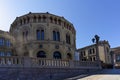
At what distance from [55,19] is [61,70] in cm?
1920

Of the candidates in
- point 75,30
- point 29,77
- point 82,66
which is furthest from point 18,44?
point 29,77

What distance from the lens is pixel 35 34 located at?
34.2 metres

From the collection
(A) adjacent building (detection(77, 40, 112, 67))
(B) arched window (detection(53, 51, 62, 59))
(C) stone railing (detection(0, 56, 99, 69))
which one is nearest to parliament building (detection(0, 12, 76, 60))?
(B) arched window (detection(53, 51, 62, 59))

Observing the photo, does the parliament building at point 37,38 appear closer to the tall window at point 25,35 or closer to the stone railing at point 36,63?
the tall window at point 25,35

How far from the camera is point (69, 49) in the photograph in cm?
3788

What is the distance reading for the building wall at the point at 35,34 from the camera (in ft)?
111

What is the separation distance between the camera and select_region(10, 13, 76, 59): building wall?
33.8 metres

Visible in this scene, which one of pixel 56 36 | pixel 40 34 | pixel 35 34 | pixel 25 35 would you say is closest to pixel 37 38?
pixel 35 34

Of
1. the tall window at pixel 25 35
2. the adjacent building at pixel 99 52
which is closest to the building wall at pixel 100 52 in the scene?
the adjacent building at pixel 99 52

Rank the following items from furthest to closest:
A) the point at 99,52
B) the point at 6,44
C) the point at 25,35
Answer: the point at 99,52, the point at 6,44, the point at 25,35

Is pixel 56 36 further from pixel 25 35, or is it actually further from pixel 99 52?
pixel 99 52

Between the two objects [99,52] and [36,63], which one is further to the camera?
[99,52]

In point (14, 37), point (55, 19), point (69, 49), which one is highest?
point (55, 19)

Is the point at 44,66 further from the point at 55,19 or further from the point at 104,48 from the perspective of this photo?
the point at 104,48
